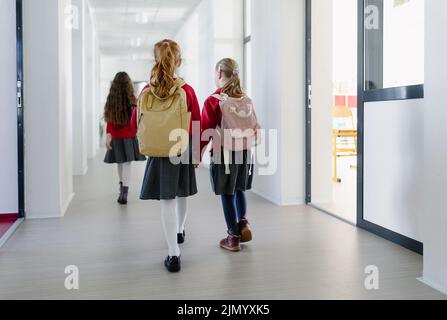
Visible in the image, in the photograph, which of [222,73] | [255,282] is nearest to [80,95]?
[222,73]

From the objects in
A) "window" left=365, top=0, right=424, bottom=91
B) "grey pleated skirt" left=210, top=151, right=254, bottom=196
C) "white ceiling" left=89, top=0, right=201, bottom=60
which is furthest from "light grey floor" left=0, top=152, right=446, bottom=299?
"white ceiling" left=89, top=0, right=201, bottom=60

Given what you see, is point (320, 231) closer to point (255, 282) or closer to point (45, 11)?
point (255, 282)

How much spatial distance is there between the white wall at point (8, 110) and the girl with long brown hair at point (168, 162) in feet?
5.96

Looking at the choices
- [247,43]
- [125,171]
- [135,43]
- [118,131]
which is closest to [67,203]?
[125,171]

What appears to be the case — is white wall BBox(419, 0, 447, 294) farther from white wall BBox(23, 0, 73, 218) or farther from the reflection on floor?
white wall BBox(23, 0, 73, 218)

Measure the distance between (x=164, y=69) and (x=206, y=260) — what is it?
3.71 ft

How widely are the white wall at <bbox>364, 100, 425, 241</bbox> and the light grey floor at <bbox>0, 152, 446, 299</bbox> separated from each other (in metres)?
0.18

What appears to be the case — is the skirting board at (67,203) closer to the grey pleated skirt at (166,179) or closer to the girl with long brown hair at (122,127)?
the girl with long brown hair at (122,127)

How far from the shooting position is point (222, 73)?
2.89 m

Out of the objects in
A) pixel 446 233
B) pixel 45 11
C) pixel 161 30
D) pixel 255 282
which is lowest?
pixel 255 282

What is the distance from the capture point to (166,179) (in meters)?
2.44

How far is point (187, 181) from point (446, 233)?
1325mm

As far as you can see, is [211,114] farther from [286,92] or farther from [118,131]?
[118,131]

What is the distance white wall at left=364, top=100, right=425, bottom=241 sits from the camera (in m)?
2.78
